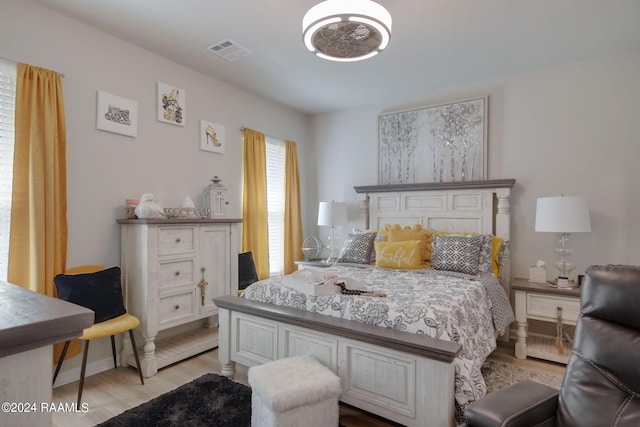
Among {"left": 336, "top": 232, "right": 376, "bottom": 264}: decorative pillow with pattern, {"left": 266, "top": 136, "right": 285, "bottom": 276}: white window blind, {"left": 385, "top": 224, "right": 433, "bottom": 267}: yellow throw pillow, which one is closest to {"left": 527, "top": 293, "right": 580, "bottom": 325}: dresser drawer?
{"left": 385, "top": 224, "right": 433, "bottom": 267}: yellow throw pillow

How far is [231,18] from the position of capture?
2594 mm

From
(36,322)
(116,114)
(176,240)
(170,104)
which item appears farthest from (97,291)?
(36,322)

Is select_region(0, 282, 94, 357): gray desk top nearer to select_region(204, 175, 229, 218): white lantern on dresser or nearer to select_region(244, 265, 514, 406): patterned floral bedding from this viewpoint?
select_region(244, 265, 514, 406): patterned floral bedding

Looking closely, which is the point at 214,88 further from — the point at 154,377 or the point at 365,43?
the point at 154,377

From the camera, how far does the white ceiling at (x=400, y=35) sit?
2455mm

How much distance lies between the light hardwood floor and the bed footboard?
0.83 ft

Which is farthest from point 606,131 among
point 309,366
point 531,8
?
point 309,366

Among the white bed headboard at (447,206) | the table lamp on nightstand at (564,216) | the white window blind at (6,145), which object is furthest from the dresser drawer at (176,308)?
the table lamp on nightstand at (564,216)

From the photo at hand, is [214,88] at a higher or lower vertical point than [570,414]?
higher

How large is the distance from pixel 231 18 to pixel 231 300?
2.10 metres

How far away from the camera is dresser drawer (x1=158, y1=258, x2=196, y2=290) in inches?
110

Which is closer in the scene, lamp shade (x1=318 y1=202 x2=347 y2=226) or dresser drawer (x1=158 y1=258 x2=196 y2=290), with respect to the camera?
dresser drawer (x1=158 y1=258 x2=196 y2=290)

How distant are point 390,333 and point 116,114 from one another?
275 cm

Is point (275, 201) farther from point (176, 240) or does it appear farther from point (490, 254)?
point (490, 254)
